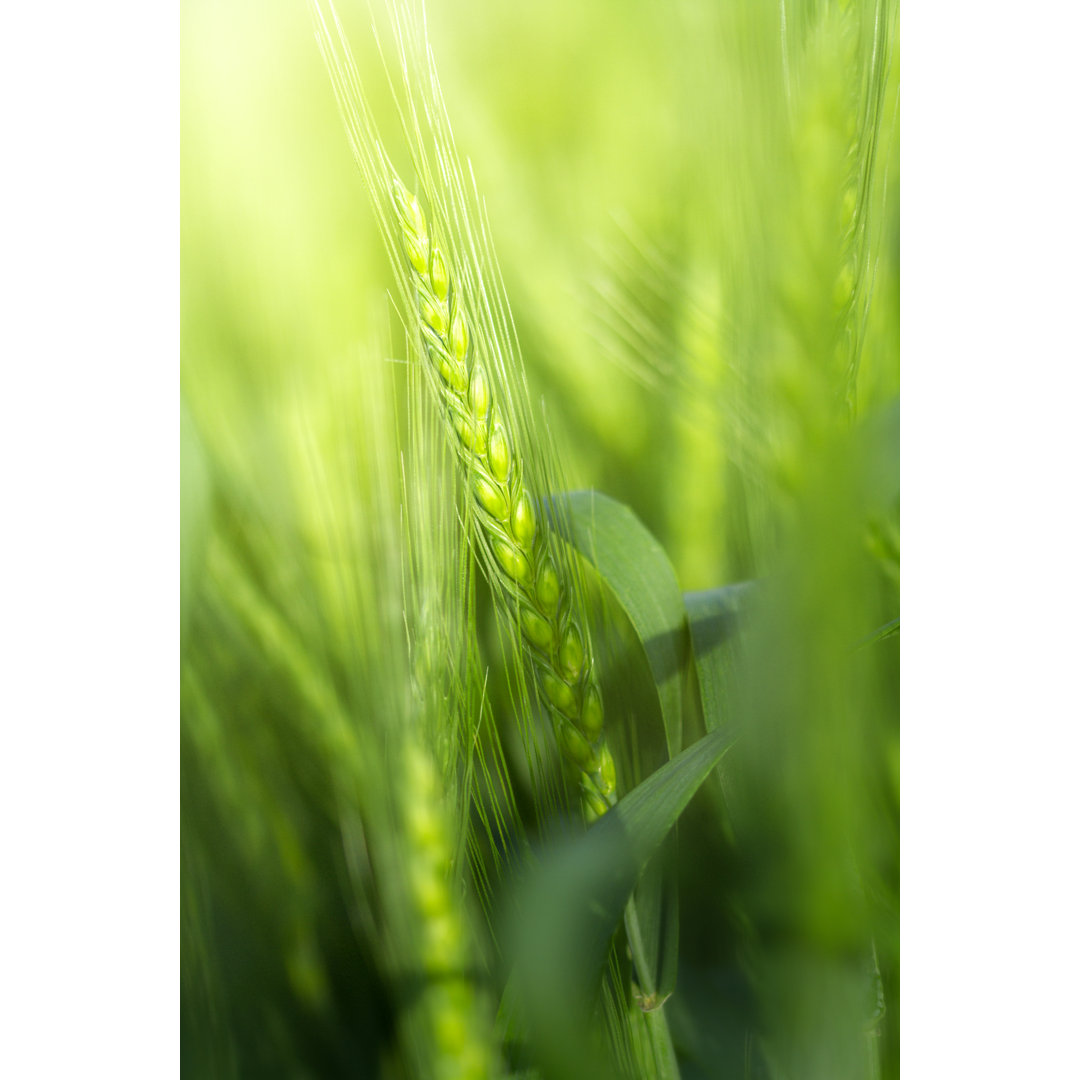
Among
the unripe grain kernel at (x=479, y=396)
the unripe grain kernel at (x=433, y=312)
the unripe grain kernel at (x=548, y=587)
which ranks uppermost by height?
the unripe grain kernel at (x=433, y=312)

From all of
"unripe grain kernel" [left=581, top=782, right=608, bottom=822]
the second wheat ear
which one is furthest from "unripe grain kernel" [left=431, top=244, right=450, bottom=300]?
"unripe grain kernel" [left=581, top=782, right=608, bottom=822]

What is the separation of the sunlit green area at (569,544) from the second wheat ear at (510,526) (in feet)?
0.07

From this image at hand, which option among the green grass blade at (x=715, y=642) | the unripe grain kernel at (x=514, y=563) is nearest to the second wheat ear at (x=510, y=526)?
the unripe grain kernel at (x=514, y=563)

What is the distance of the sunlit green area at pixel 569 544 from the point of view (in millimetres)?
923

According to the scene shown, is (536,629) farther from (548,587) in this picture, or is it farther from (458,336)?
(458,336)

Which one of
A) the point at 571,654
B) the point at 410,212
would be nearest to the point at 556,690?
the point at 571,654

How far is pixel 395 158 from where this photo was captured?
922mm

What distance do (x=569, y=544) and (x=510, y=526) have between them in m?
0.06

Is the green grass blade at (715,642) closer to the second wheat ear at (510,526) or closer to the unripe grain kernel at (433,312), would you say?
the second wheat ear at (510,526)

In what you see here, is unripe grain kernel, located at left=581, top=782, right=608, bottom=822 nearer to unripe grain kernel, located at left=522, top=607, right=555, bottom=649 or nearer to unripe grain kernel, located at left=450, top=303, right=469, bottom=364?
unripe grain kernel, located at left=522, top=607, right=555, bottom=649

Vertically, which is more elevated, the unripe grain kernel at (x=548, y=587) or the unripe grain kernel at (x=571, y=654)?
the unripe grain kernel at (x=548, y=587)
